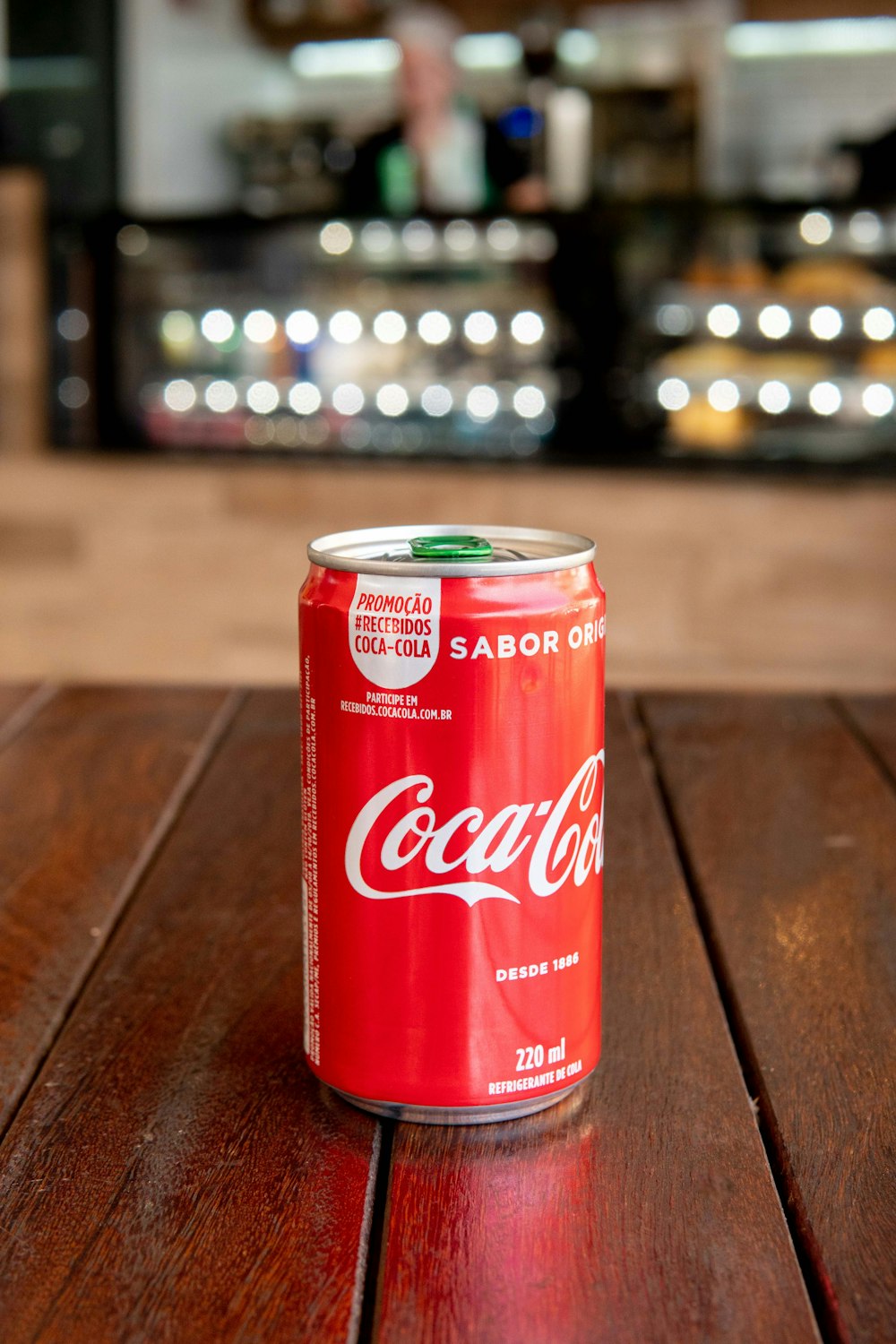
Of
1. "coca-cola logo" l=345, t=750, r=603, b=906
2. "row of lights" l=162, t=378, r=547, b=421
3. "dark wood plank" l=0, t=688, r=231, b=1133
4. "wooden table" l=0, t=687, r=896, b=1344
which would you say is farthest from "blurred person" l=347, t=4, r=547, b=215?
"coca-cola logo" l=345, t=750, r=603, b=906

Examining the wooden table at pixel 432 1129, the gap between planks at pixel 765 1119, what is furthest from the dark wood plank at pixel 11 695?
the gap between planks at pixel 765 1119

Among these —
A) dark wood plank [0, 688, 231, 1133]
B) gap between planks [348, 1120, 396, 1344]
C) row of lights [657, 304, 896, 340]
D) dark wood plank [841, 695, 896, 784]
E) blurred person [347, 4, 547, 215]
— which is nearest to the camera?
gap between planks [348, 1120, 396, 1344]

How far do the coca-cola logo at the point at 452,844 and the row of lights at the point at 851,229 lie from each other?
7.42ft

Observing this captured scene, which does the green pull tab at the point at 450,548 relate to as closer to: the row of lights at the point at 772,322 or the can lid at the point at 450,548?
the can lid at the point at 450,548

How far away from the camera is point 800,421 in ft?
8.63

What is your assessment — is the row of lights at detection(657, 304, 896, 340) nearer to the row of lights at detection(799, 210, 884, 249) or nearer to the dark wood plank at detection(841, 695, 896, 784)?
the row of lights at detection(799, 210, 884, 249)

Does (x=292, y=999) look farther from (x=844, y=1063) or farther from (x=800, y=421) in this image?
(x=800, y=421)

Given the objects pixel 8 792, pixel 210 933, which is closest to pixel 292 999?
pixel 210 933

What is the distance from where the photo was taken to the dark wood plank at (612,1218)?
0.36m

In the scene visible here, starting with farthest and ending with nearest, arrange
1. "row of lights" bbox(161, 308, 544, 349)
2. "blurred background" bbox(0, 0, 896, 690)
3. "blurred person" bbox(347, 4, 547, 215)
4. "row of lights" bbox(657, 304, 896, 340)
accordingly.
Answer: "blurred person" bbox(347, 4, 547, 215)
"row of lights" bbox(161, 308, 544, 349)
"row of lights" bbox(657, 304, 896, 340)
"blurred background" bbox(0, 0, 896, 690)

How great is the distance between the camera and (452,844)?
443 millimetres

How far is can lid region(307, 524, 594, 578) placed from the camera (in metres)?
0.44

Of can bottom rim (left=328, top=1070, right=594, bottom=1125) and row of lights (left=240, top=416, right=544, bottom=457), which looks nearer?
can bottom rim (left=328, top=1070, right=594, bottom=1125)

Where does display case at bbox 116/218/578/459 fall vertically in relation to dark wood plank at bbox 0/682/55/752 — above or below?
above
